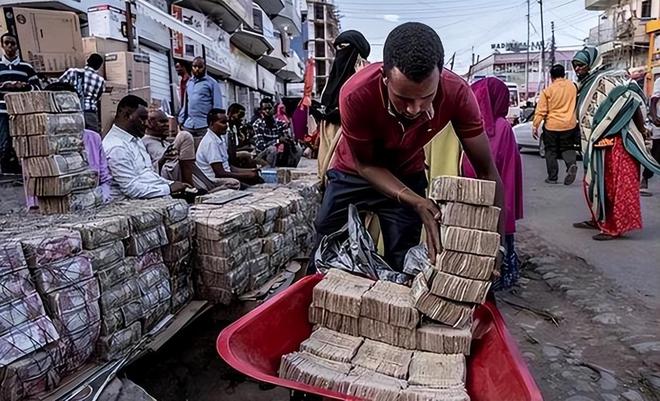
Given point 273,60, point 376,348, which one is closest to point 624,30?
point 273,60

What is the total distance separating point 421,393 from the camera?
6.10ft

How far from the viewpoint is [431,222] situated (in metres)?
2.20

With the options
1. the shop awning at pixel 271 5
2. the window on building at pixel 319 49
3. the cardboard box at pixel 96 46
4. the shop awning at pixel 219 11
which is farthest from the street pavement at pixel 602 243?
the window on building at pixel 319 49

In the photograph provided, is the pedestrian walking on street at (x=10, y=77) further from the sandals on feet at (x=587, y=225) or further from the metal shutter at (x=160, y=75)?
the sandals on feet at (x=587, y=225)

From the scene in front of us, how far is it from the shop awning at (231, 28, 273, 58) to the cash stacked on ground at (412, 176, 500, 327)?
21.5 meters

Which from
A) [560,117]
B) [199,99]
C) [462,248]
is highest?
[199,99]

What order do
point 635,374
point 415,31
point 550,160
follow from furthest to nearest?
1. point 550,160
2. point 635,374
3. point 415,31

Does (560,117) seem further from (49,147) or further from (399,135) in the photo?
(49,147)

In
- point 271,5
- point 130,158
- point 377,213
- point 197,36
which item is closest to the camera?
point 377,213

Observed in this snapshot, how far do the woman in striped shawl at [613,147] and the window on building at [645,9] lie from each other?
3351 centimetres

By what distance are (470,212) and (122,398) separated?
1.63 meters

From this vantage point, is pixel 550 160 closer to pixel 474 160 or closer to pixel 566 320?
pixel 566 320

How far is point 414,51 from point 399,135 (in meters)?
0.51

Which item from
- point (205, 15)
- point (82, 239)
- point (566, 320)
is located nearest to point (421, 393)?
point (82, 239)
